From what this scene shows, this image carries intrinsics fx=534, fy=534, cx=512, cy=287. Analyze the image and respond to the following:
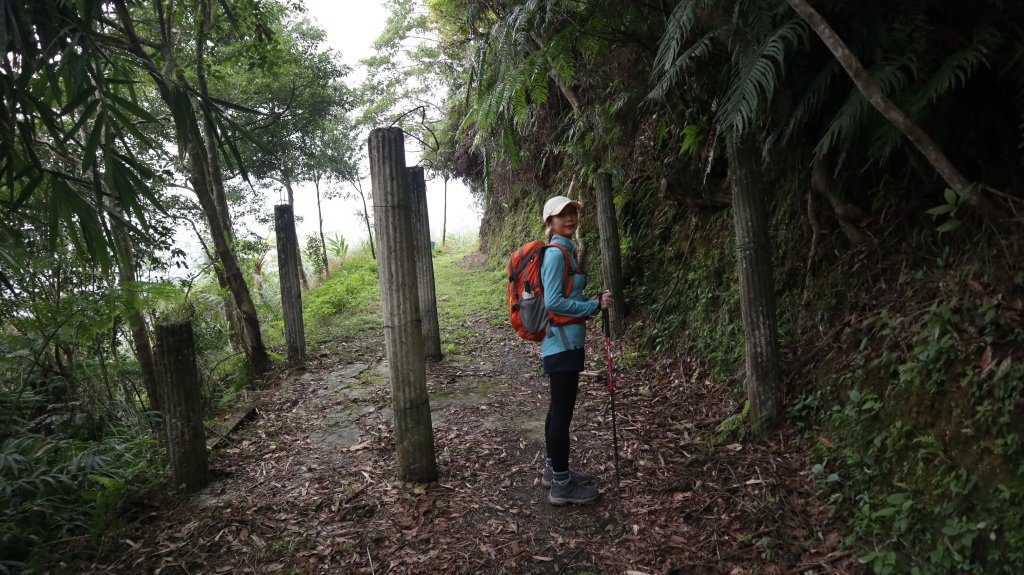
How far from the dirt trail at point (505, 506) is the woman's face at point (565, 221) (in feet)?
5.70

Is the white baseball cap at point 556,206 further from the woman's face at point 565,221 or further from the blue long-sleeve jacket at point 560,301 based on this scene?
the blue long-sleeve jacket at point 560,301

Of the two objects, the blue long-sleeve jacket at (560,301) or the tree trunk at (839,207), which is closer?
the blue long-sleeve jacket at (560,301)

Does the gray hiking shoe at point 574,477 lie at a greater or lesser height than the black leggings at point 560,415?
lesser

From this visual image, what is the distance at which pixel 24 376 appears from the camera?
182 inches

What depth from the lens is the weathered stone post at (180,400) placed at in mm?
3820

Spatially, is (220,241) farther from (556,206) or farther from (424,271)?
(556,206)

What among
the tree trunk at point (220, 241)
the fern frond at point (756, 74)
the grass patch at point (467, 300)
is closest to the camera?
the fern frond at point (756, 74)

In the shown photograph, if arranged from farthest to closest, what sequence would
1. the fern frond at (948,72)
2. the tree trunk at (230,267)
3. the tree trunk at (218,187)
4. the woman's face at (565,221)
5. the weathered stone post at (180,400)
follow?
the tree trunk at (218,187) < the tree trunk at (230,267) < the weathered stone post at (180,400) < the woman's face at (565,221) < the fern frond at (948,72)

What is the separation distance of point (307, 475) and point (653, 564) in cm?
266

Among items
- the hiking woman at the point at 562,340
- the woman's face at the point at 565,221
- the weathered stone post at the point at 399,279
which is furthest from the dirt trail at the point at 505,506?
the woman's face at the point at 565,221

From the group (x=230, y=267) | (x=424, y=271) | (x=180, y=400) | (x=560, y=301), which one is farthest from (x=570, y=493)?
(x=230, y=267)

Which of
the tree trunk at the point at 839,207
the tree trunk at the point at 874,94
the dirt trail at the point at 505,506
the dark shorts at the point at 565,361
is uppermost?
the tree trunk at the point at 874,94

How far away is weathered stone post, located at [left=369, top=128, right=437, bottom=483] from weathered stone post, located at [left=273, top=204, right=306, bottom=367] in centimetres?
428

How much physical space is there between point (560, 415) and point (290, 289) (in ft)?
17.8
